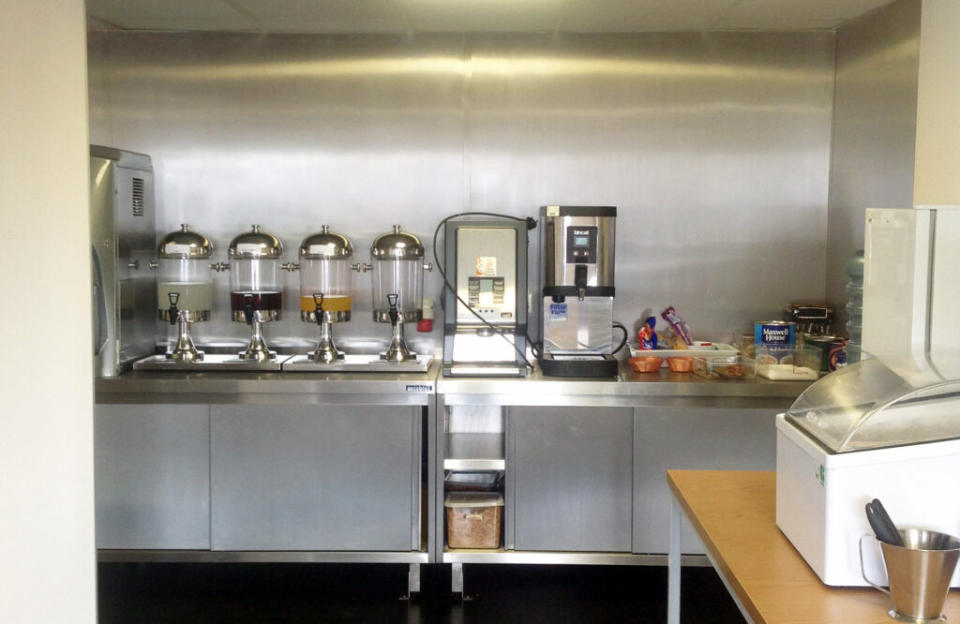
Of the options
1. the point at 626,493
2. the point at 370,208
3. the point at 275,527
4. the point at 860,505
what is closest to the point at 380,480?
the point at 275,527

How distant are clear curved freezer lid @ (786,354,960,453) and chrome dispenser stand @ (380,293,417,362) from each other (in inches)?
81.0

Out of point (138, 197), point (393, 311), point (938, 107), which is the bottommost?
point (393, 311)

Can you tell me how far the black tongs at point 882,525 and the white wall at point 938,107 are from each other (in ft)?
5.92

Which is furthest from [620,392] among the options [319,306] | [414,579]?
[319,306]

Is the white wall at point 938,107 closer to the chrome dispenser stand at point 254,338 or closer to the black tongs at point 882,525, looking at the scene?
the black tongs at point 882,525

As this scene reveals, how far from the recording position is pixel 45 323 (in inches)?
68.4

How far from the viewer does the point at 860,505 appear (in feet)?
5.19

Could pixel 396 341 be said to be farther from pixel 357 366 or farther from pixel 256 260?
pixel 256 260

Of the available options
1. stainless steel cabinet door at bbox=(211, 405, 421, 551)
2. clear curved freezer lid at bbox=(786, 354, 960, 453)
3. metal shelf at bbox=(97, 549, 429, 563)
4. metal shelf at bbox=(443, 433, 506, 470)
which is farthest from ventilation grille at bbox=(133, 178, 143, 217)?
clear curved freezer lid at bbox=(786, 354, 960, 453)

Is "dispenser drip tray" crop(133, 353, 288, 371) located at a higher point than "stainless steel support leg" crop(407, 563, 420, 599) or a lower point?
higher

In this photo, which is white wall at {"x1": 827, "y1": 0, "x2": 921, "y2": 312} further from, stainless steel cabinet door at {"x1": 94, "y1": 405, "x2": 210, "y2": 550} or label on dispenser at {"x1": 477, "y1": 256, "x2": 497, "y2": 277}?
stainless steel cabinet door at {"x1": 94, "y1": 405, "x2": 210, "y2": 550}

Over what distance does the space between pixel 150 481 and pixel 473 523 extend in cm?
123

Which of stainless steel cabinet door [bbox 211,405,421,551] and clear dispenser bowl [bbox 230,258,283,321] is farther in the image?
clear dispenser bowl [bbox 230,258,283,321]

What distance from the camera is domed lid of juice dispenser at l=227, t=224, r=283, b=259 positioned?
376cm
